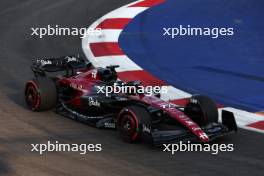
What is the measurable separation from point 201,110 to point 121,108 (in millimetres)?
1406

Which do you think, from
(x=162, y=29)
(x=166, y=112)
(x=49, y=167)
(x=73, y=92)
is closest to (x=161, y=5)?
(x=162, y=29)

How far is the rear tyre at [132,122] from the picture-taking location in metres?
9.65

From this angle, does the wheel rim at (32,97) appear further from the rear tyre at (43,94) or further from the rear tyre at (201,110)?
the rear tyre at (201,110)

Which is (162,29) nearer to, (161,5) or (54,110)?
(161,5)

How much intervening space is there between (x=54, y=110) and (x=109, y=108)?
1329 millimetres

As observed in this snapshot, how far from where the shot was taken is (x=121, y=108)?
10711 mm

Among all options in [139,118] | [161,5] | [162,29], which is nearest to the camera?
[139,118]

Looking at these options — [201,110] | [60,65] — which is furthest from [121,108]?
[60,65]

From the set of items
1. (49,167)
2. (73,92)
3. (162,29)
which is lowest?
(49,167)

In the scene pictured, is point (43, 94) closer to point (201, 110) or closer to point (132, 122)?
point (132, 122)

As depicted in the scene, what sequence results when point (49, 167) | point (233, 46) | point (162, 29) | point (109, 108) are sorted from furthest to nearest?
1. point (162, 29)
2. point (233, 46)
3. point (109, 108)
4. point (49, 167)

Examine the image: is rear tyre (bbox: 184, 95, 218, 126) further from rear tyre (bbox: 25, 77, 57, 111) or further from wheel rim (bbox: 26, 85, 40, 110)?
wheel rim (bbox: 26, 85, 40, 110)

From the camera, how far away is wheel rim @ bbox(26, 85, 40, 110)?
37.8ft

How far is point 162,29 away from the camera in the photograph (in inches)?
671
